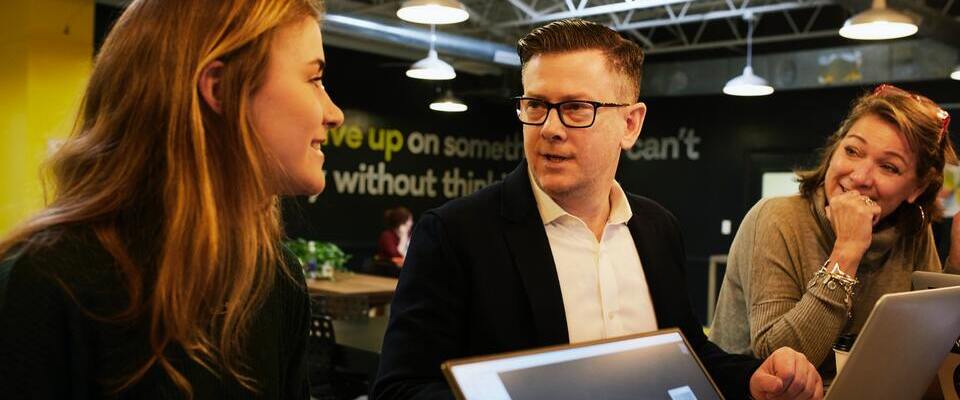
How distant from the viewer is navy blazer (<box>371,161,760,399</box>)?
1.51 metres

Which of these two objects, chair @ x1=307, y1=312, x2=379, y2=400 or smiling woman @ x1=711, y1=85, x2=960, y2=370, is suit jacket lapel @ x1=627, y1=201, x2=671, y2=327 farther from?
chair @ x1=307, y1=312, x2=379, y2=400

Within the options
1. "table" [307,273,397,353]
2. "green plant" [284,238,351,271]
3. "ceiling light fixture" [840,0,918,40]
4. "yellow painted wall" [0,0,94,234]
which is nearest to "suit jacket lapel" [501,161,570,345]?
"table" [307,273,397,353]

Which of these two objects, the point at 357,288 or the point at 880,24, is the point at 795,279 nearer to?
the point at 880,24

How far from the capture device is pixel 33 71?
8141 mm

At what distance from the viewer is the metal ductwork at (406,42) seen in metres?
9.23

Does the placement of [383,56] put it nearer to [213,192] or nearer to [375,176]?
[375,176]

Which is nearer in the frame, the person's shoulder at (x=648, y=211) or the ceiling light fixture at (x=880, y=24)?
the person's shoulder at (x=648, y=211)

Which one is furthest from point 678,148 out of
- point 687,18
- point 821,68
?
point 687,18

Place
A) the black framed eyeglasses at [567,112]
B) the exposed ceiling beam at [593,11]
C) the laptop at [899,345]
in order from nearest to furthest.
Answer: the laptop at [899,345]
the black framed eyeglasses at [567,112]
the exposed ceiling beam at [593,11]

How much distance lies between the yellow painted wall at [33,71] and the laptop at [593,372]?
26.0ft

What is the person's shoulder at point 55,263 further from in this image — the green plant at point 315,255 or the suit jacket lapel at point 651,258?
the green plant at point 315,255

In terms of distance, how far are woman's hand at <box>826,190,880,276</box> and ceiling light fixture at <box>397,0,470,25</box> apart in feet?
12.9

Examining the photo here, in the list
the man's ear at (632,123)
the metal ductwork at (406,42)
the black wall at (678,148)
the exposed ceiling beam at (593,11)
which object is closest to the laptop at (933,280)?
the man's ear at (632,123)

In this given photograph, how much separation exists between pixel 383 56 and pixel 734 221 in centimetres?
533
